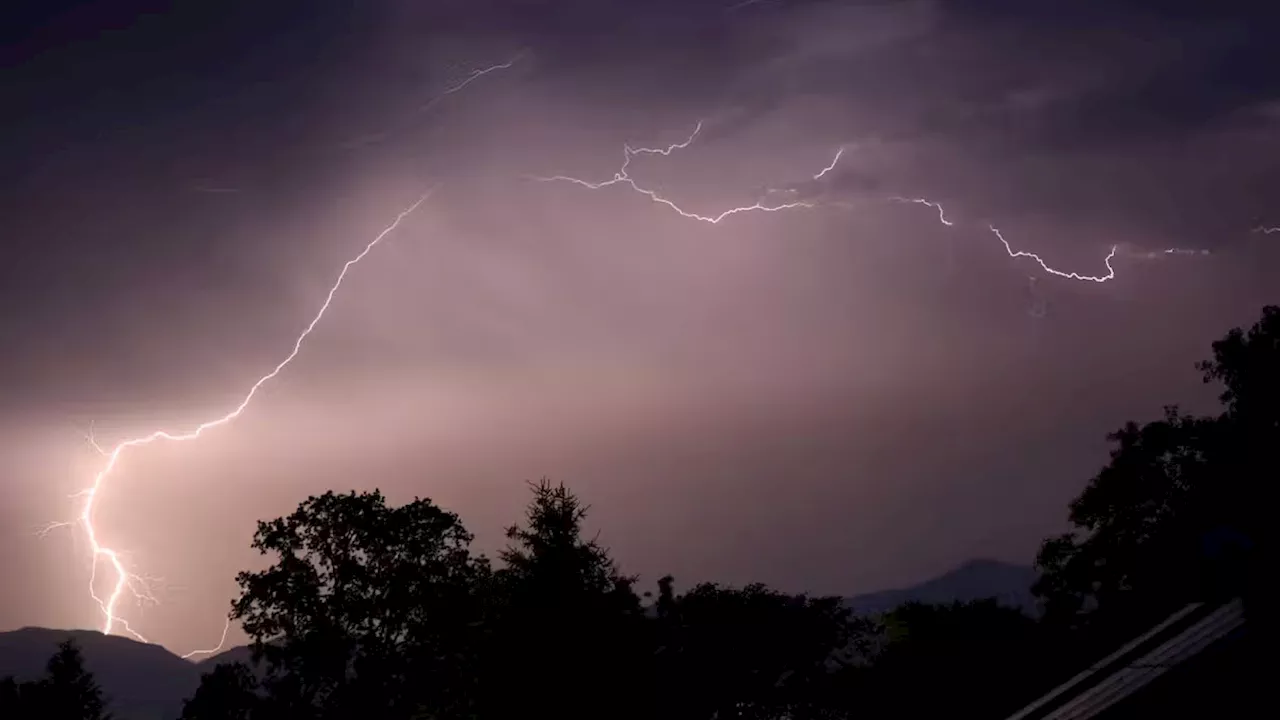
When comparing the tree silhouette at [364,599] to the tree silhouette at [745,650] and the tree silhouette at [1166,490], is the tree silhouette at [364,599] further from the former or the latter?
the tree silhouette at [1166,490]

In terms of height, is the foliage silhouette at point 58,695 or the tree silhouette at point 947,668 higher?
the foliage silhouette at point 58,695

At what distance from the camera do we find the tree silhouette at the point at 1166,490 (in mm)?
28078

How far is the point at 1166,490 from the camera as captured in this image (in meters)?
31.3

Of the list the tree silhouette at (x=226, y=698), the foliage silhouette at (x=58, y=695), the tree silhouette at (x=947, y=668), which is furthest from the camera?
the foliage silhouette at (x=58, y=695)

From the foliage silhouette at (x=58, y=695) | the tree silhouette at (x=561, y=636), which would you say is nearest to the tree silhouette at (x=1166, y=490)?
the tree silhouette at (x=561, y=636)

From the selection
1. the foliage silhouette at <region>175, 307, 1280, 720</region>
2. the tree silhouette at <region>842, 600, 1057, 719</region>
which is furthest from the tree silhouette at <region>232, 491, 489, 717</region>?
the tree silhouette at <region>842, 600, 1057, 719</region>

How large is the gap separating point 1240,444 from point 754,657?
716 inches

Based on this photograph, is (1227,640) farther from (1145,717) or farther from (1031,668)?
(1031,668)

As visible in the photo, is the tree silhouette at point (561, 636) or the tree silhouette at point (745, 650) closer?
the tree silhouette at point (561, 636)

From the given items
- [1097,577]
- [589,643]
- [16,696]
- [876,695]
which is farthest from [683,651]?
[16,696]

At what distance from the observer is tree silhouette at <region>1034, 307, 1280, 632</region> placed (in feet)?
92.1

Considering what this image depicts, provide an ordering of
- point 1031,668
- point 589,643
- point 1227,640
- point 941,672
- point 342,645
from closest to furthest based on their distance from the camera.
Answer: point 1227,640
point 589,643
point 1031,668
point 941,672
point 342,645

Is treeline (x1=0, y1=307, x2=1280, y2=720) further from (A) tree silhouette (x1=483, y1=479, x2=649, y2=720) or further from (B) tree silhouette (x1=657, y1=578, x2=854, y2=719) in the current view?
(A) tree silhouette (x1=483, y1=479, x2=649, y2=720)

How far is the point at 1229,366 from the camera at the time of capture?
1341 inches
